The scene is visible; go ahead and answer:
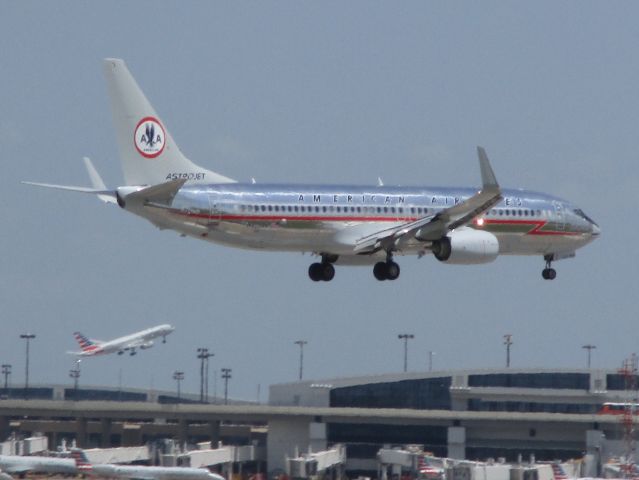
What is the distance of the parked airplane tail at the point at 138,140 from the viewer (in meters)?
72.1

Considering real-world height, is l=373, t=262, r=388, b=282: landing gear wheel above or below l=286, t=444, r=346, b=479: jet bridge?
above

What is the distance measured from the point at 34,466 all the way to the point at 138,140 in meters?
16.0

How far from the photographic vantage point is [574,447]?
98.2m

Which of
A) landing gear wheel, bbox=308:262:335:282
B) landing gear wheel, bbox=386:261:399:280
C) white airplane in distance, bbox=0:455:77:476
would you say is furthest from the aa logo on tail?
white airplane in distance, bbox=0:455:77:476

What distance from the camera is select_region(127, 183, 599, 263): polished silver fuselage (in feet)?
228

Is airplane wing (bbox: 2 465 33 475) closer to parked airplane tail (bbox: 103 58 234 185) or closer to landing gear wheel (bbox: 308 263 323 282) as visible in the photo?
parked airplane tail (bbox: 103 58 234 185)

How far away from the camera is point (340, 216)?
239 ft

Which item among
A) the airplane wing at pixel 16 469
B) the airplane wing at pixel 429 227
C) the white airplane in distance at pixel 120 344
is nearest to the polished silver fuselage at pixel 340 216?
the airplane wing at pixel 429 227

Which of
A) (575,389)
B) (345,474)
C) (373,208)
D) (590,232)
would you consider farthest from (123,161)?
(575,389)

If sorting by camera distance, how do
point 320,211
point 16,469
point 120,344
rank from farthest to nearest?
1. point 120,344
2. point 16,469
3. point 320,211

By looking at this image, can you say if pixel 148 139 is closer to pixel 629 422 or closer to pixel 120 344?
pixel 629 422

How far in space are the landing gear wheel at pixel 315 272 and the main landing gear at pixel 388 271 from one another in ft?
9.57

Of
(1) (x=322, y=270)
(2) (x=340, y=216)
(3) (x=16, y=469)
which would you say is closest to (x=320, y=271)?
(1) (x=322, y=270)

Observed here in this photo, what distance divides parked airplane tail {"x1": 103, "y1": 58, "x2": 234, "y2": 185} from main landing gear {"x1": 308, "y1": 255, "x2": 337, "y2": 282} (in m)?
7.58
